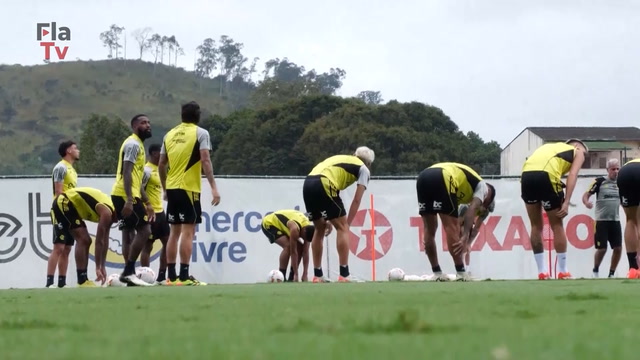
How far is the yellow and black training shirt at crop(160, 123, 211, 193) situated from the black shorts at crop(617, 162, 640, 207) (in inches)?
199

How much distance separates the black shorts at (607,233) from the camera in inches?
748

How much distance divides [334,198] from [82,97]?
15723cm

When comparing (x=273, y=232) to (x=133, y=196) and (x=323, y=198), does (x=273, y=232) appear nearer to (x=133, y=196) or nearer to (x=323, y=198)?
(x=323, y=198)


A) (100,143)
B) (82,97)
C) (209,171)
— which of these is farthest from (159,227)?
(82,97)

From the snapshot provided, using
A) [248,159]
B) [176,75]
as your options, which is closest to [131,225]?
[248,159]

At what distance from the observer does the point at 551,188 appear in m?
13.2

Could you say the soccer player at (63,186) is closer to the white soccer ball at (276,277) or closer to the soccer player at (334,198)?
the white soccer ball at (276,277)

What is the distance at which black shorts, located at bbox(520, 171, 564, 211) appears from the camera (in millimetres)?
13148

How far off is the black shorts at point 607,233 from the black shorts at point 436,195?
6940 millimetres

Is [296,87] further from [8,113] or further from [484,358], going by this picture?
[484,358]

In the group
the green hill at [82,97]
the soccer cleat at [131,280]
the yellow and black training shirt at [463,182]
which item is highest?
the green hill at [82,97]

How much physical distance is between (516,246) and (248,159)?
189 ft

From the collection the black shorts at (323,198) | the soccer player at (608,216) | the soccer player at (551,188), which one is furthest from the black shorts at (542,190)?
the soccer player at (608,216)

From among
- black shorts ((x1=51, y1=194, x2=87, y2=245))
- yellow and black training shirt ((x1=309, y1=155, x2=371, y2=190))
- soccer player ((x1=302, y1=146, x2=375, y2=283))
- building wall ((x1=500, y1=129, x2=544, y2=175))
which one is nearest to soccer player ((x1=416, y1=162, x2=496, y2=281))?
soccer player ((x1=302, y1=146, x2=375, y2=283))
